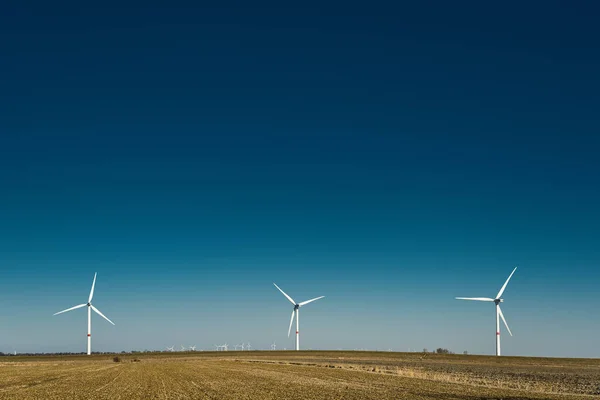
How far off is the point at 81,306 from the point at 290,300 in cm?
5145

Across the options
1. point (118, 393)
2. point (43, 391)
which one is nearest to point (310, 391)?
point (118, 393)

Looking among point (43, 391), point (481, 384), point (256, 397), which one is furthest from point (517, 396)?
point (43, 391)

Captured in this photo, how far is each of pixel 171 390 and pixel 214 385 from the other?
18.2 ft

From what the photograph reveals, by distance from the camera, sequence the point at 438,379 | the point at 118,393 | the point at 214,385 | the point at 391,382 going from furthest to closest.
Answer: the point at 438,379
the point at 391,382
the point at 214,385
the point at 118,393

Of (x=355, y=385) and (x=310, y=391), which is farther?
(x=355, y=385)

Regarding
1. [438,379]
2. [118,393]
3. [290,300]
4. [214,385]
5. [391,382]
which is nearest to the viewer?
[118,393]

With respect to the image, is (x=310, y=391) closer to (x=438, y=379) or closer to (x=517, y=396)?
(x=517, y=396)

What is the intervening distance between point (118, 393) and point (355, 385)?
17.6m

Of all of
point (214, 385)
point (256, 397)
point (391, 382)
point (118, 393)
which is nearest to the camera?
point (256, 397)

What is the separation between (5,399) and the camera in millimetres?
39656

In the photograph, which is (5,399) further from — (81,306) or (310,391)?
(81,306)

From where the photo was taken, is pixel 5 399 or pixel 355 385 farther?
pixel 355 385

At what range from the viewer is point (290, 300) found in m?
162

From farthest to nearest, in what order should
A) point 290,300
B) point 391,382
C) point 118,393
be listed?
point 290,300 → point 391,382 → point 118,393
